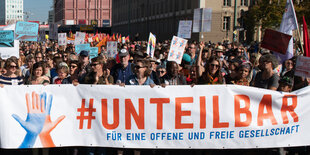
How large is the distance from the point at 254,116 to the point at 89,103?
83.9 inches

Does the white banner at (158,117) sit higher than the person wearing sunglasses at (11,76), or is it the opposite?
the person wearing sunglasses at (11,76)

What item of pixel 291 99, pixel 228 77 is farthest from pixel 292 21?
pixel 291 99

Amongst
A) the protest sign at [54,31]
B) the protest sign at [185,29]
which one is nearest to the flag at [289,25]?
the protest sign at [185,29]

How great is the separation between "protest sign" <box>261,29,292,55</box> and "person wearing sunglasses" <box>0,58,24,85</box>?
13.1 ft

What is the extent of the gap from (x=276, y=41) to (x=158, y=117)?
2.62 meters

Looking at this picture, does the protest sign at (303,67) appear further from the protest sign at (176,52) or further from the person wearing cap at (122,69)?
the protest sign at (176,52)

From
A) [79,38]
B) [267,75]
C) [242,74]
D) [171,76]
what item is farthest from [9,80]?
[79,38]

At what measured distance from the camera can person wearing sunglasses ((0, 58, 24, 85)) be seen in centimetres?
672

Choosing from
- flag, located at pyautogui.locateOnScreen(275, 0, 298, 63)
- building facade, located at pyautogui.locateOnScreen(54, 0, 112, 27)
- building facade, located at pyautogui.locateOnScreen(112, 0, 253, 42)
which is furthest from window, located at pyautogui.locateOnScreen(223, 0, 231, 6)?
building facade, located at pyautogui.locateOnScreen(54, 0, 112, 27)

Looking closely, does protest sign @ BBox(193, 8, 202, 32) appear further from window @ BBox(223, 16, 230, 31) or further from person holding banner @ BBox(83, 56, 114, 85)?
window @ BBox(223, 16, 230, 31)

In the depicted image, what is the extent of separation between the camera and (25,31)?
1063 cm

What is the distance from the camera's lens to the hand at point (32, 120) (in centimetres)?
563

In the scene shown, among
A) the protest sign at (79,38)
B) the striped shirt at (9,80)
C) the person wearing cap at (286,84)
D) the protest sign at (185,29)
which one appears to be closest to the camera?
the person wearing cap at (286,84)

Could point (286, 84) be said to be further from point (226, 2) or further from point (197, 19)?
point (226, 2)
